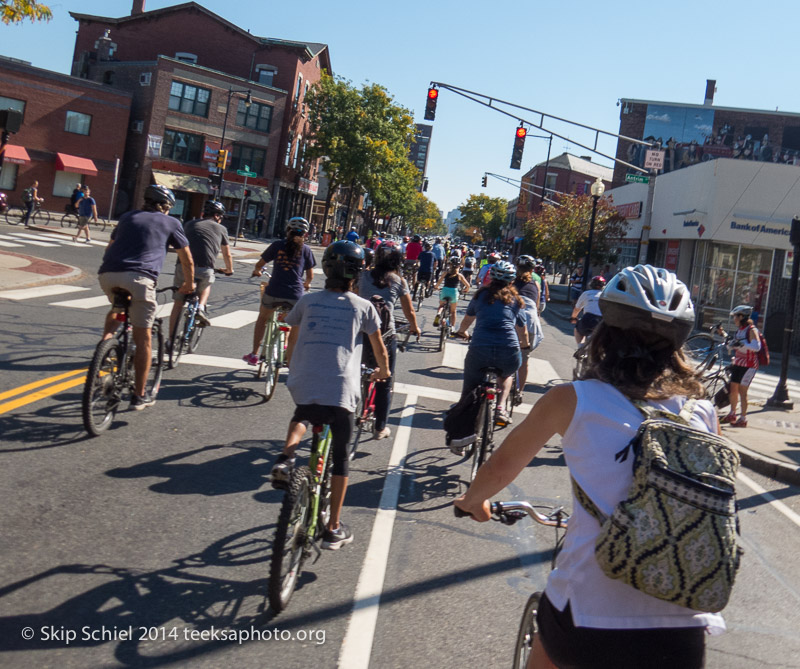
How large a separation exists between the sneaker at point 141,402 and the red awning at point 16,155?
41.7 m

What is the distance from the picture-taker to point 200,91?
52406 mm

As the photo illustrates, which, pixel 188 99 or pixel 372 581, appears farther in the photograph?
pixel 188 99

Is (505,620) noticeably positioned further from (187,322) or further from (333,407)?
(187,322)

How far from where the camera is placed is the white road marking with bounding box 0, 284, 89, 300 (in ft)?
44.9

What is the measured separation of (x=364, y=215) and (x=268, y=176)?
165 feet

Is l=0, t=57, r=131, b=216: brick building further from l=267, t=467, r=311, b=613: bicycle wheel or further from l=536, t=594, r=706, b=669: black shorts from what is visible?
l=536, t=594, r=706, b=669: black shorts

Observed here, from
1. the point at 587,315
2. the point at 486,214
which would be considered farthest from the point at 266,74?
the point at 486,214

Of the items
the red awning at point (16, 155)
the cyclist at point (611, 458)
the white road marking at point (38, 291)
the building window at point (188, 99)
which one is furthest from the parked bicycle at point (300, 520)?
the building window at point (188, 99)

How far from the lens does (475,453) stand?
22.1 ft

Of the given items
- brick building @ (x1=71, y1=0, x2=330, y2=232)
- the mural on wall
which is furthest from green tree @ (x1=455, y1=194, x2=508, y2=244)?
brick building @ (x1=71, y1=0, x2=330, y2=232)

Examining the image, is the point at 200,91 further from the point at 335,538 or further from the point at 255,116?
the point at 335,538

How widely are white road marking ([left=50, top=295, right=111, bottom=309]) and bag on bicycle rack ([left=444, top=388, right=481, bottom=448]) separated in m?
8.75

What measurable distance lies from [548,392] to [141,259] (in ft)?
17.0

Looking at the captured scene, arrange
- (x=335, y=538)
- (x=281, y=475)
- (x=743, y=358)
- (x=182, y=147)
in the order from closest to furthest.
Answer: (x=281, y=475) → (x=335, y=538) → (x=743, y=358) → (x=182, y=147)
